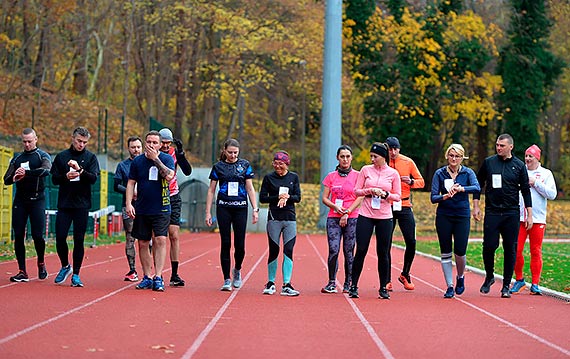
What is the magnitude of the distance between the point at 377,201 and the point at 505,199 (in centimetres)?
190

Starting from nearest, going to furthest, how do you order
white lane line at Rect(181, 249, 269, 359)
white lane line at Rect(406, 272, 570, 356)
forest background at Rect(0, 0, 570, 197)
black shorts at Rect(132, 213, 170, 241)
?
white lane line at Rect(181, 249, 269, 359) < white lane line at Rect(406, 272, 570, 356) < black shorts at Rect(132, 213, 170, 241) < forest background at Rect(0, 0, 570, 197)

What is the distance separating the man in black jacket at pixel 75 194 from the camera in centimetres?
1374

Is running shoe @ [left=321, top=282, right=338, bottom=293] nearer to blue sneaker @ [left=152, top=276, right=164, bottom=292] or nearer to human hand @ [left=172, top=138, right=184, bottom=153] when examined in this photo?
blue sneaker @ [left=152, top=276, right=164, bottom=292]

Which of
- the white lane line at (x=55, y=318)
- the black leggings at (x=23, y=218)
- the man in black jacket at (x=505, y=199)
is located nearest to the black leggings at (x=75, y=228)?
the black leggings at (x=23, y=218)

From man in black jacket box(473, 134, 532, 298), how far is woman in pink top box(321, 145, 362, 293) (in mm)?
1684

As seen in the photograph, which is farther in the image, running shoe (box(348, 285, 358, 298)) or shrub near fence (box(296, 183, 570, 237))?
shrub near fence (box(296, 183, 570, 237))

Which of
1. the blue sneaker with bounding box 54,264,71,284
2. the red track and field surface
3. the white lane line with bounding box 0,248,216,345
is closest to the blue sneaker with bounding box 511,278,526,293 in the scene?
the red track and field surface

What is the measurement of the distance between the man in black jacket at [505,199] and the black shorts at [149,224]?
4.18 m

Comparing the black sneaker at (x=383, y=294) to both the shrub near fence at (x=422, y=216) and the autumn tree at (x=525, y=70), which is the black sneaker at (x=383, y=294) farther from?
the autumn tree at (x=525, y=70)

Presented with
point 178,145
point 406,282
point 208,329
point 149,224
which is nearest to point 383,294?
point 406,282

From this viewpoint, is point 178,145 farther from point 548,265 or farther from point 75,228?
point 548,265

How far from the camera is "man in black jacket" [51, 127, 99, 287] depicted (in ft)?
45.1

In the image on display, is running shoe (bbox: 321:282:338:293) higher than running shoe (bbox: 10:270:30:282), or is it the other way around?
running shoe (bbox: 10:270:30:282)

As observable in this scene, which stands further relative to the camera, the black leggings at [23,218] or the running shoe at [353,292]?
the black leggings at [23,218]
